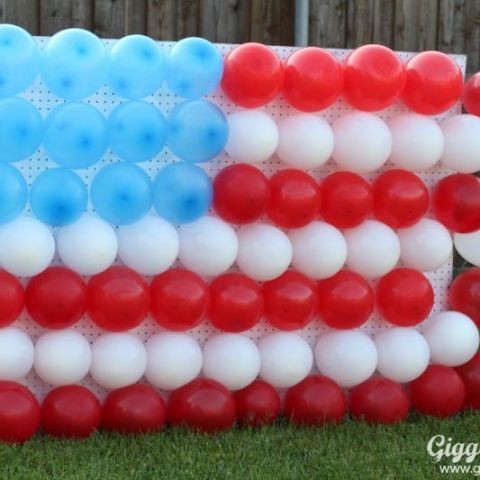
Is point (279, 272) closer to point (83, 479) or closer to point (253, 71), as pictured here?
point (253, 71)

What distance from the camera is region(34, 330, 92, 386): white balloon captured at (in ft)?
11.9

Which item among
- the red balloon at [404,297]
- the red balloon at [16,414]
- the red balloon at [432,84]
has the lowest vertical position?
the red balloon at [16,414]

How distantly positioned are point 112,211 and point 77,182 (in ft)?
0.54

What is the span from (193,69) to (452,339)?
5.02 ft

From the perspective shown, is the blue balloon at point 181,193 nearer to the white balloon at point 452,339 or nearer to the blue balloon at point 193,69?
the blue balloon at point 193,69

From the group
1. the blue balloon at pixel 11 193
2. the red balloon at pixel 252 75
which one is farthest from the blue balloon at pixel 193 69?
the blue balloon at pixel 11 193

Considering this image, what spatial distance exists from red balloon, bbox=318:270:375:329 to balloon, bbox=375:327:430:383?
150 mm

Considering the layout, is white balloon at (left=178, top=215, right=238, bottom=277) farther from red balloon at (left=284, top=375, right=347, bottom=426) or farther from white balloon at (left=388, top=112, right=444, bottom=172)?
white balloon at (left=388, top=112, right=444, bottom=172)

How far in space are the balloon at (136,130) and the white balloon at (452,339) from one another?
4.59 ft

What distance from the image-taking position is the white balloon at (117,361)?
368 centimetres

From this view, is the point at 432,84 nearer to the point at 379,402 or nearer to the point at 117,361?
the point at 379,402

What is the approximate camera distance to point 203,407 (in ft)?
12.3

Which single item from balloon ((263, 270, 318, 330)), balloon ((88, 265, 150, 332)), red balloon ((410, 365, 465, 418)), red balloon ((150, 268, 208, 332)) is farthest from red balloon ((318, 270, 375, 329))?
balloon ((88, 265, 150, 332))

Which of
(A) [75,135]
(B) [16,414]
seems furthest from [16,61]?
(B) [16,414]
